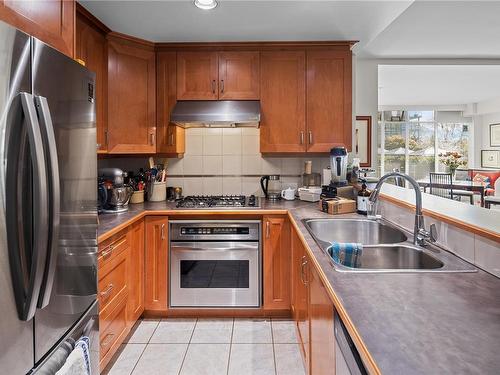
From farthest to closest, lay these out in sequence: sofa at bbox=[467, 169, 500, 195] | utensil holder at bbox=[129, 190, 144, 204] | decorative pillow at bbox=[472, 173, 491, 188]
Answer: decorative pillow at bbox=[472, 173, 491, 188] → sofa at bbox=[467, 169, 500, 195] → utensil holder at bbox=[129, 190, 144, 204]

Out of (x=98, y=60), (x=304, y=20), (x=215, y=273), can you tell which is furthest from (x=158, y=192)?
(x=304, y=20)

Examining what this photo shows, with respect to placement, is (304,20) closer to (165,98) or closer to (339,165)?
(339,165)

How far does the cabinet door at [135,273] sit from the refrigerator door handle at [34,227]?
142 cm

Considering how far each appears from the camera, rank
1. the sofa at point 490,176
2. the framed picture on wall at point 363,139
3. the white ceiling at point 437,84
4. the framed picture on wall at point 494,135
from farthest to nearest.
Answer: the framed picture on wall at point 494,135 < the sofa at point 490,176 < the white ceiling at point 437,84 < the framed picture on wall at point 363,139

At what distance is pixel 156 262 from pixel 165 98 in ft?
4.52

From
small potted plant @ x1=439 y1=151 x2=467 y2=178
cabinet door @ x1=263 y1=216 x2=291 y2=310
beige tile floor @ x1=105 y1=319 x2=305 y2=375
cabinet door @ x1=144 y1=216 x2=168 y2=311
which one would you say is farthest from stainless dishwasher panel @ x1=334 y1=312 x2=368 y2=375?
small potted plant @ x1=439 y1=151 x2=467 y2=178

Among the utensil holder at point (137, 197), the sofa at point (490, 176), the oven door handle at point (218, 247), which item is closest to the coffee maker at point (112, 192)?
the utensil holder at point (137, 197)

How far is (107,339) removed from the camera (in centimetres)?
205

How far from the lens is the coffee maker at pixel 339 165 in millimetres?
2893

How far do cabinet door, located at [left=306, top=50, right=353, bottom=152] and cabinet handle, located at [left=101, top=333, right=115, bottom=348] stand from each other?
2054 mm

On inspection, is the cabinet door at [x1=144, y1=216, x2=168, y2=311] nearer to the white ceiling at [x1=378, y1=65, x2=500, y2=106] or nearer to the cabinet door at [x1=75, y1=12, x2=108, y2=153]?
the cabinet door at [x1=75, y1=12, x2=108, y2=153]

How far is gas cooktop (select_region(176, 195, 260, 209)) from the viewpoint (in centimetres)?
285

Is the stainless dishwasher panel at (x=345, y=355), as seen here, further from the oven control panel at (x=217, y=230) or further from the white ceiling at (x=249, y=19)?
the white ceiling at (x=249, y=19)

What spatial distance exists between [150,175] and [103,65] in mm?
957
